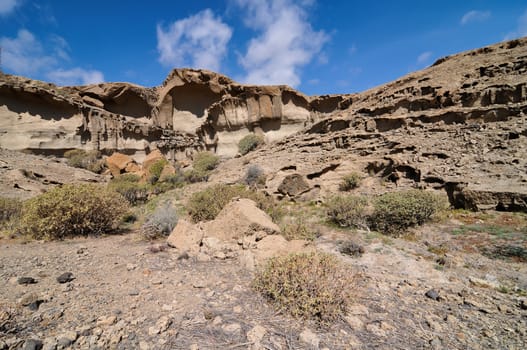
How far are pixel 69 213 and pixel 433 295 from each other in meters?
6.60

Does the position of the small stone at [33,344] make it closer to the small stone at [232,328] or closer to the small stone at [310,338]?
the small stone at [232,328]

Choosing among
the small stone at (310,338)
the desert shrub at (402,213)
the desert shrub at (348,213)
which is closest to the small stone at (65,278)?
the small stone at (310,338)

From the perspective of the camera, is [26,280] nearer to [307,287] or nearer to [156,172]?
[307,287]

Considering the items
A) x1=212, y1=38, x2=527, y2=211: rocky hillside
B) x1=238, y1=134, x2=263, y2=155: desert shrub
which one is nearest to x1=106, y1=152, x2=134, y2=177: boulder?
x1=238, y1=134, x2=263, y2=155: desert shrub

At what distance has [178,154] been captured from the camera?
1035 inches

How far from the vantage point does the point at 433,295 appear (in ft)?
8.43

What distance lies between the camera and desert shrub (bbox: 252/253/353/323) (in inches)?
83.7

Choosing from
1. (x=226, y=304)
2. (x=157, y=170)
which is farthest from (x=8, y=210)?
(x=157, y=170)

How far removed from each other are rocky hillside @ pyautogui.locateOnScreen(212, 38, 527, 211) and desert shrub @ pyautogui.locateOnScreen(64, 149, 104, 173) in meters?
12.7

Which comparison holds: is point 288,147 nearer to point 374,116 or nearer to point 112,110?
point 374,116

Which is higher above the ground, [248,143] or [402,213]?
[248,143]

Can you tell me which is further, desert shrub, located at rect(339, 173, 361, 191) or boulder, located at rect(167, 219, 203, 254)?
desert shrub, located at rect(339, 173, 361, 191)

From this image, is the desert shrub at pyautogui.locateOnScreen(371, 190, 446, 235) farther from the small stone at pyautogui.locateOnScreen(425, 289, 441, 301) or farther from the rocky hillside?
the small stone at pyautogui.locateOnScreen(425, 289, 441, 301)

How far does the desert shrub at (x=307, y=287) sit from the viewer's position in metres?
2.12
